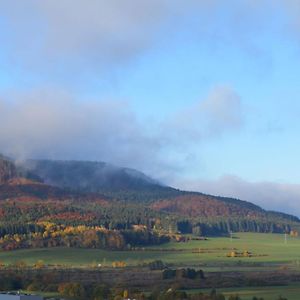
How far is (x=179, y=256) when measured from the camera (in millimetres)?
105500

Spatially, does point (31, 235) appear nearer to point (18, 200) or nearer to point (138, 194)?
point (18, 200)

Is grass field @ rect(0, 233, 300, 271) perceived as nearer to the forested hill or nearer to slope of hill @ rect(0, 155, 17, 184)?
the forested hill

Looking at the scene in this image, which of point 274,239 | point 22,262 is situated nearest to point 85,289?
point 22,262

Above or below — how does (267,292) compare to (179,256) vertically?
below

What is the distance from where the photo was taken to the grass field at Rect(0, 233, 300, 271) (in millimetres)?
98312

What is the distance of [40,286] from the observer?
226ft

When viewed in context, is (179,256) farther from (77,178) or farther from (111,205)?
(77,178)

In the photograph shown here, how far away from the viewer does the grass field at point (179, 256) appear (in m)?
98.3

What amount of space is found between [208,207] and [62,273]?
301 feet

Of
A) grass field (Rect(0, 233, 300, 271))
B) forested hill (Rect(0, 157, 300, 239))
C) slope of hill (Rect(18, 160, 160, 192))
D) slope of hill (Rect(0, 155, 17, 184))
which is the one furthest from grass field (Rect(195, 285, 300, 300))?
slope of hill (Rect(18, 160, 160, 192))

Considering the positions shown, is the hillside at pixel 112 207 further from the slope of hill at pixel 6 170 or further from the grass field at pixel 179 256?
the grass field at pixel 179 256

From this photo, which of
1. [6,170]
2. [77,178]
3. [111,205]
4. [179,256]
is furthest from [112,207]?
[179,256]

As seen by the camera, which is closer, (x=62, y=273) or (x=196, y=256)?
(x=62, y=273)

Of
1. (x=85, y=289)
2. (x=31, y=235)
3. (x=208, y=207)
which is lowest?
(x=85, y=289)
